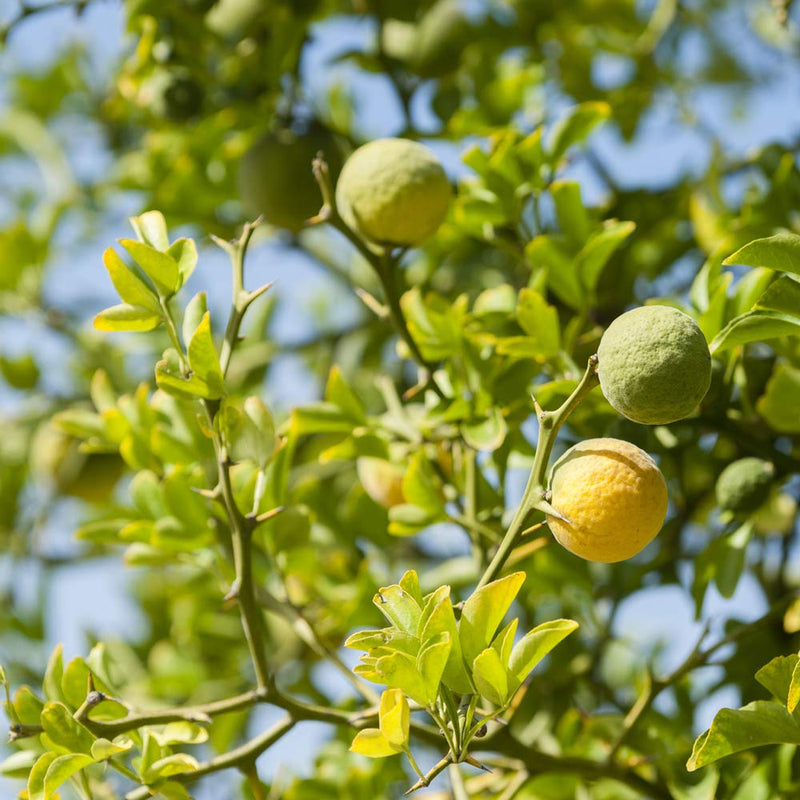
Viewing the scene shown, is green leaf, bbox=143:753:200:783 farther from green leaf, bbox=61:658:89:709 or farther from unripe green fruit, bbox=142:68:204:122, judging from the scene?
unripe green fruit, bbox=142:68:204:122

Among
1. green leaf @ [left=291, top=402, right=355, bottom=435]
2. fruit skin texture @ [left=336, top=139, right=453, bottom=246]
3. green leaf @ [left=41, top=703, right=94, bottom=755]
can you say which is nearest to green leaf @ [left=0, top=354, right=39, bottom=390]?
green leaf @ [left=291, top=402, right=355, bottom=435]

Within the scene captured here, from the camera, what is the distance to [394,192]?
4.59ft

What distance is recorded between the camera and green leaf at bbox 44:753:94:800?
1060mm

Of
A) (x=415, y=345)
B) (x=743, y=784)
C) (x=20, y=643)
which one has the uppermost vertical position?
(x=415, y=345)

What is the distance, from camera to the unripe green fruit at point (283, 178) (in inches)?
72.7

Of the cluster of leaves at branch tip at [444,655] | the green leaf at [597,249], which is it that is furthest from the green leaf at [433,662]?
the green leaf at [597,249]

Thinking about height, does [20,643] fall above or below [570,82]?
below

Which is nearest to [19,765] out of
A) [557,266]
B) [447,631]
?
[447,631]

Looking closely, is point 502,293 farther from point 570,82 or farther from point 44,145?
point 44,145

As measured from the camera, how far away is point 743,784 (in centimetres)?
141

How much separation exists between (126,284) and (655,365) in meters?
0.60

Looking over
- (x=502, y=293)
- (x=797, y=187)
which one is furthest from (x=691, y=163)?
(x=502, y=293)

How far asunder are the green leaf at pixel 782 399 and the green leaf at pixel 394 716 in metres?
0.69

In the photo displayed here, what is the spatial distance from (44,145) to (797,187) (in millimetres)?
2392
